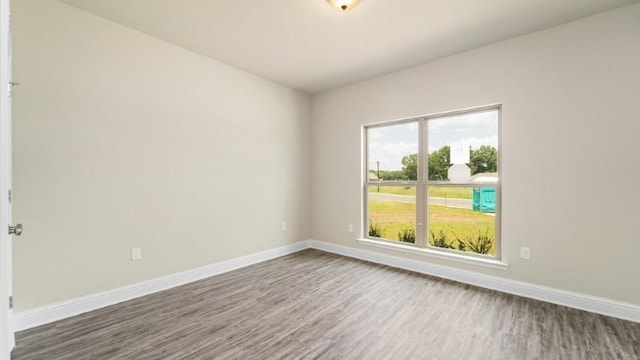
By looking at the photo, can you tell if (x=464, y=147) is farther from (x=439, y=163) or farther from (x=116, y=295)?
(x=116, y=295)

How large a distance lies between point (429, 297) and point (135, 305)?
284cm

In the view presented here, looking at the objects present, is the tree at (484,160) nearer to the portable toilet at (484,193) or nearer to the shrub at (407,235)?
the portable toilet at (484,193)

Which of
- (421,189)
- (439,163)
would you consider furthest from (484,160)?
(421,189)

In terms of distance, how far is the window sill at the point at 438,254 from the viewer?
2.93 metres

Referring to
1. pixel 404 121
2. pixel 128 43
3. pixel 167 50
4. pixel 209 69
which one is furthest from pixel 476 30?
pixel 128 43

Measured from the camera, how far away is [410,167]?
147 inches

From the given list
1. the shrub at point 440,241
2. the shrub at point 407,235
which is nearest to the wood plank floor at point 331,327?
the shrub at point 440,241

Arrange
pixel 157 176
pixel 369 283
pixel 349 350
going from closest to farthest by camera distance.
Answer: pixel 349 350 < pixel 157 176 < pixel 369 283

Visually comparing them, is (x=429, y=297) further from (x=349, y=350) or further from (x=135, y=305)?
(x=135, y=305)

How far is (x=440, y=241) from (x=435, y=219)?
29 centimetres

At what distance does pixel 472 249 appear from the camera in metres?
3.23

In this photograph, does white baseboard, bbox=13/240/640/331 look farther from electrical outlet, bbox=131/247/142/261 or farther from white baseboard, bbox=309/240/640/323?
electrical outlet, bbox=131/247/142/261

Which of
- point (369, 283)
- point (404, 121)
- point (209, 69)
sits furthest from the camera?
point (404, 121)

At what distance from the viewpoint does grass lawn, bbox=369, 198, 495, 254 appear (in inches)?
126
